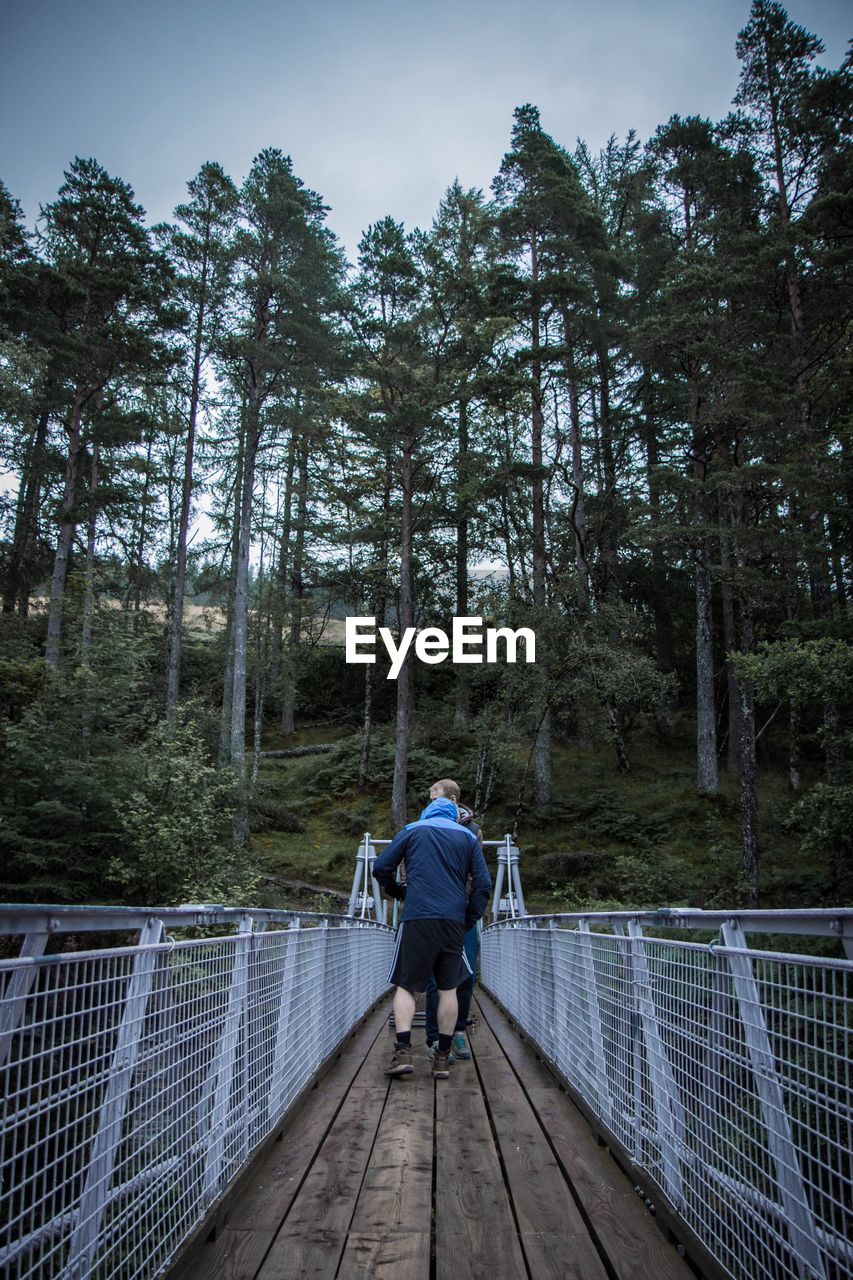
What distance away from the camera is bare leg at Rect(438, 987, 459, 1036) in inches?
194

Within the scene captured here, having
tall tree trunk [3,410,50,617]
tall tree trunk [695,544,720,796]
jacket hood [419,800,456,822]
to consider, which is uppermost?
tall tree trunk [3,410,50,617]

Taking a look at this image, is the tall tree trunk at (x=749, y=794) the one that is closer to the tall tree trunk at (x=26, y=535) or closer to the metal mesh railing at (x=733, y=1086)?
the metal mesh railing at (x=733, y=1086)

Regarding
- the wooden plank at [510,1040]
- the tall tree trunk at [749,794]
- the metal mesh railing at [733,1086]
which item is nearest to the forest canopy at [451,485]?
the tall tree trunk at [749,794]

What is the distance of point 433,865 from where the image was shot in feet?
16.2

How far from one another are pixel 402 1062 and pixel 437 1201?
84.7 inches

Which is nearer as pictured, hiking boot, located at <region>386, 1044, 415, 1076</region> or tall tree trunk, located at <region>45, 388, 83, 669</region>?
hiking boot, located at <region>386, 1044, 415, 1076</region>

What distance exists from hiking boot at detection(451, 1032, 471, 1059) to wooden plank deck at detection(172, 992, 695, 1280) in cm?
113

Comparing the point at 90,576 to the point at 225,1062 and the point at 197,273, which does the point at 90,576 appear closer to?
the point at 197,273

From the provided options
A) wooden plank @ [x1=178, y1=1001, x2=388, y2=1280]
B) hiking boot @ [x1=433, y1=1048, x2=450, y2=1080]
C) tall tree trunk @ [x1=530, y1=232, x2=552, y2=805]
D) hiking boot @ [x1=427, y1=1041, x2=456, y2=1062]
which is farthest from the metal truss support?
wooden plank @ [x1=178, y1=1001, x2=388, y2=1280]

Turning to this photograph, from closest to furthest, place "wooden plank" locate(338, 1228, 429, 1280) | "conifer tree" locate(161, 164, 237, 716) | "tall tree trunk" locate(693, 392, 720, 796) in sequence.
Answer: "wooden plank" locate(338, 1228, 429, 1280)
"tall tree trunk" locate(693, 392, 720, 796)
"conifer tree" locate(161, 164, 237, 716)

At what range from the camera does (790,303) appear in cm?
1562

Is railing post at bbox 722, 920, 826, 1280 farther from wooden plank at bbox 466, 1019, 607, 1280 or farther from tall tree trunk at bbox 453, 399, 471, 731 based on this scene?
tall tree trunk at bbox 453, 399, 471, 731

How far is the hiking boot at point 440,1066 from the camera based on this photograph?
15.4ft

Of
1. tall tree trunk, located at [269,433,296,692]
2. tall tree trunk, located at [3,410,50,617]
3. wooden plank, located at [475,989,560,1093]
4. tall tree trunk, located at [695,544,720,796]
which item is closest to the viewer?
wooden plank, located at [475,989,560,1093]
